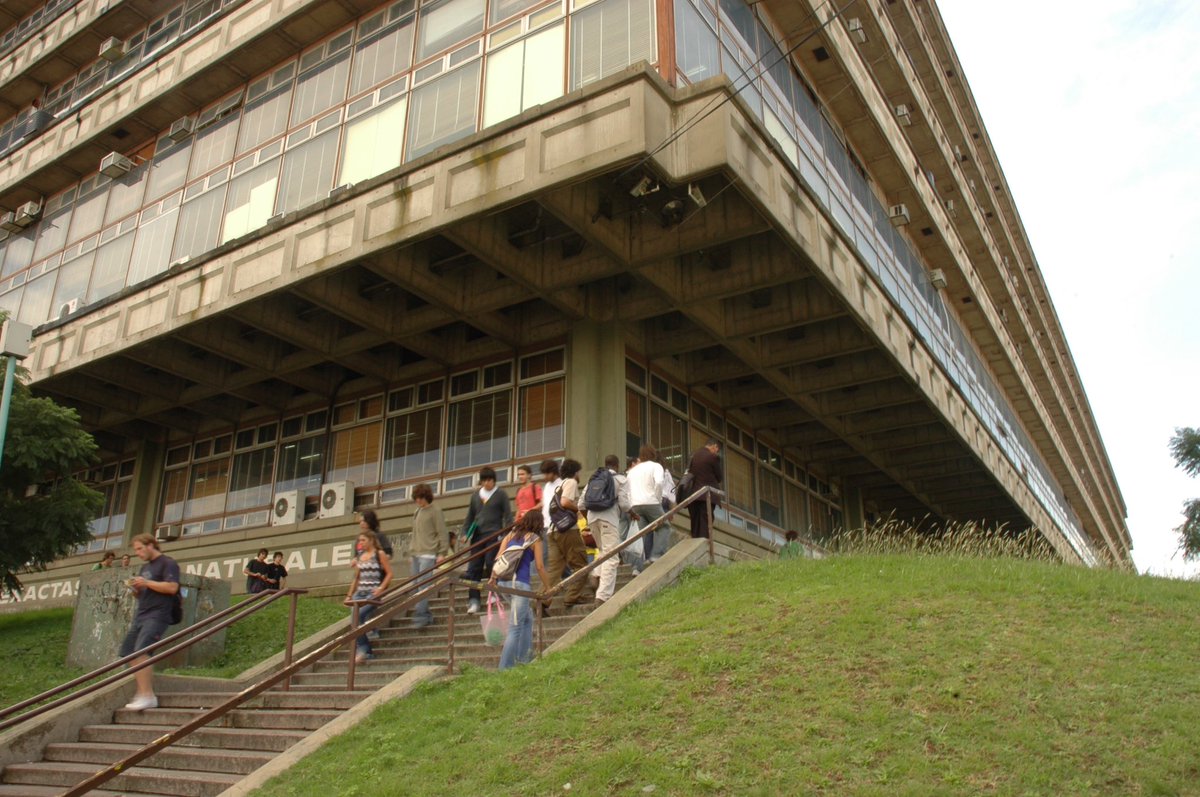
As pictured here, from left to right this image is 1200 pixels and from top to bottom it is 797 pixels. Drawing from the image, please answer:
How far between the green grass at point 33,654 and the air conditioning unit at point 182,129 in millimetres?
10461

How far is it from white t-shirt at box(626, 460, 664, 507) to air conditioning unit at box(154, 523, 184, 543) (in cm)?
1450

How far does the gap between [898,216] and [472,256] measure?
1198 centimetres

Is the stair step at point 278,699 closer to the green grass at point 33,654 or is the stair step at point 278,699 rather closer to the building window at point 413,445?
the green grass at point 33,654

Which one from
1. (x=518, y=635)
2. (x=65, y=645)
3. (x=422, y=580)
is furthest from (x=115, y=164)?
(x=518, y=635)

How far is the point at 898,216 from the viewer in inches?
922

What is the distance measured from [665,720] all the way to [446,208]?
9.56m

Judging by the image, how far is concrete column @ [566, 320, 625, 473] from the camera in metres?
16.5

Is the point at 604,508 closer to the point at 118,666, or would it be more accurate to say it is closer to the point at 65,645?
the point at 118,666

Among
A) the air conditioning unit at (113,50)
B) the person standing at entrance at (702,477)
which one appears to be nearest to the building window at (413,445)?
the person standing at entrance at (702,477)

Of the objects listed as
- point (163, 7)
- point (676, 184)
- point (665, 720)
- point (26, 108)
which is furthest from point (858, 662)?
point (26, 108)

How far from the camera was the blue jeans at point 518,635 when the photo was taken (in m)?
8.98

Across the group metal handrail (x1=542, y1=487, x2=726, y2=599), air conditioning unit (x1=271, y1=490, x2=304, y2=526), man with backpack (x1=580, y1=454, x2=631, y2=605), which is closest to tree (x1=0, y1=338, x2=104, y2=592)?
air conditioning unit (x1=271, y1=490, x2=304, y2=526)

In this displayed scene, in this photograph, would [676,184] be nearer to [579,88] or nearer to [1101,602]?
[579,88]

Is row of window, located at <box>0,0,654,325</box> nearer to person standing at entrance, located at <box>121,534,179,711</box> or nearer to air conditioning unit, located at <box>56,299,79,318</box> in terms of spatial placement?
air conditioning unit, located at <box>56,299,79,318</box>
